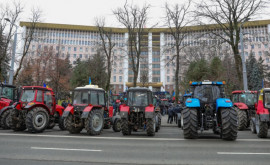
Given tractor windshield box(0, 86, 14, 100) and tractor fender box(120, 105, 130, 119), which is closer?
tractor fender box(120, 105, 130, 119)

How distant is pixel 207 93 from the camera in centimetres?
988

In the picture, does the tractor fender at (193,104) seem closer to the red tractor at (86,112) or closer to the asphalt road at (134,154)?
the asphalt road at (134,154)

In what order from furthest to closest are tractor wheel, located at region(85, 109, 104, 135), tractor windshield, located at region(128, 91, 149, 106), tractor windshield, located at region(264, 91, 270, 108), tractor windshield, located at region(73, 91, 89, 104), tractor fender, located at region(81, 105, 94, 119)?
tractor windshield, located at region(73, 91, 89, 104) → tractor windshield, located at region(128, 91, 149, 106) → tractor wheel, located at region(85, 109, 104, 135) → tractor fender, located at region(81, 105, 94, 119) → tractor windshield, located at region(264, 91, 270, 108)

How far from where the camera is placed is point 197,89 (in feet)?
33.3

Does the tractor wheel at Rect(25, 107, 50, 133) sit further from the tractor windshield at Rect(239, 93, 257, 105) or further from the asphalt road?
the tractor windshield at Rect(239, 93, 257, 105)

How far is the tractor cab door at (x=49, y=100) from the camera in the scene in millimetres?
12541

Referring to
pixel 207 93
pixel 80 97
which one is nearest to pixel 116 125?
pixel 80 97

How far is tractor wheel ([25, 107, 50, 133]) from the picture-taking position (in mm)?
10492

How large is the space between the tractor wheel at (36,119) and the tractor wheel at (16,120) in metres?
0.99

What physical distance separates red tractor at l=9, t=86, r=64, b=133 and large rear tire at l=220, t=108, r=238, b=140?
862 centimetres

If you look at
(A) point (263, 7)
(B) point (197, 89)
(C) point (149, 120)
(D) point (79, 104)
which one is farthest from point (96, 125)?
(A) point (263, 7)

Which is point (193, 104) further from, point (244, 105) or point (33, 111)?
point (33, 111)

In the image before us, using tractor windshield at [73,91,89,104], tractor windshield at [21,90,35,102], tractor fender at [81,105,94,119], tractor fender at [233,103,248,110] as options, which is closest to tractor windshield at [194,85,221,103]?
tractor fender at [233,103,248,110]

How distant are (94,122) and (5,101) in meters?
6.43
